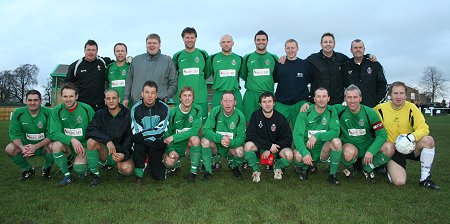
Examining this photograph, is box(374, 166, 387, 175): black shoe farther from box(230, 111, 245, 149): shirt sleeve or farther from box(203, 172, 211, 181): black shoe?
box(203, 172, 211, 181): black shoe

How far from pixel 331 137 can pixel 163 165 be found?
2.43m

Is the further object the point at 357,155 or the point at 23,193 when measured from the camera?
the point at 357,155

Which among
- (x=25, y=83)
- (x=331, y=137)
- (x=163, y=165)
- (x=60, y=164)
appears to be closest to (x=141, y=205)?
(x=163, y=165)

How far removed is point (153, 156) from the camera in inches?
196

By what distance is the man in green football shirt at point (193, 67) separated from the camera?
6086mm

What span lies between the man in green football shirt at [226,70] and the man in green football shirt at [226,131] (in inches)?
33.7

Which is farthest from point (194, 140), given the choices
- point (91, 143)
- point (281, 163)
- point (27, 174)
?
Result: point (27, 174)

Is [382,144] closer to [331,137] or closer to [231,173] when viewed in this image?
[331,137]

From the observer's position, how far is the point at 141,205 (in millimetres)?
3631

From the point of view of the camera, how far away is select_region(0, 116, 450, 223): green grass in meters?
3.23

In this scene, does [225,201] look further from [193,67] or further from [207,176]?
[193,67]

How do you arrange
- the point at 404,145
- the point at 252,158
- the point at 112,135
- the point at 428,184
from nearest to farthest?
the point at 428,184
the point at 404,145
the point at 112,135
the point at 252,158

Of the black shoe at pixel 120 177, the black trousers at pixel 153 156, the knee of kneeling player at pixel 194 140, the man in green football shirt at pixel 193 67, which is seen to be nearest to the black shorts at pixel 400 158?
the knee of kneeling player at pixel 194 140

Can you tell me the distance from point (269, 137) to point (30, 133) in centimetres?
364
